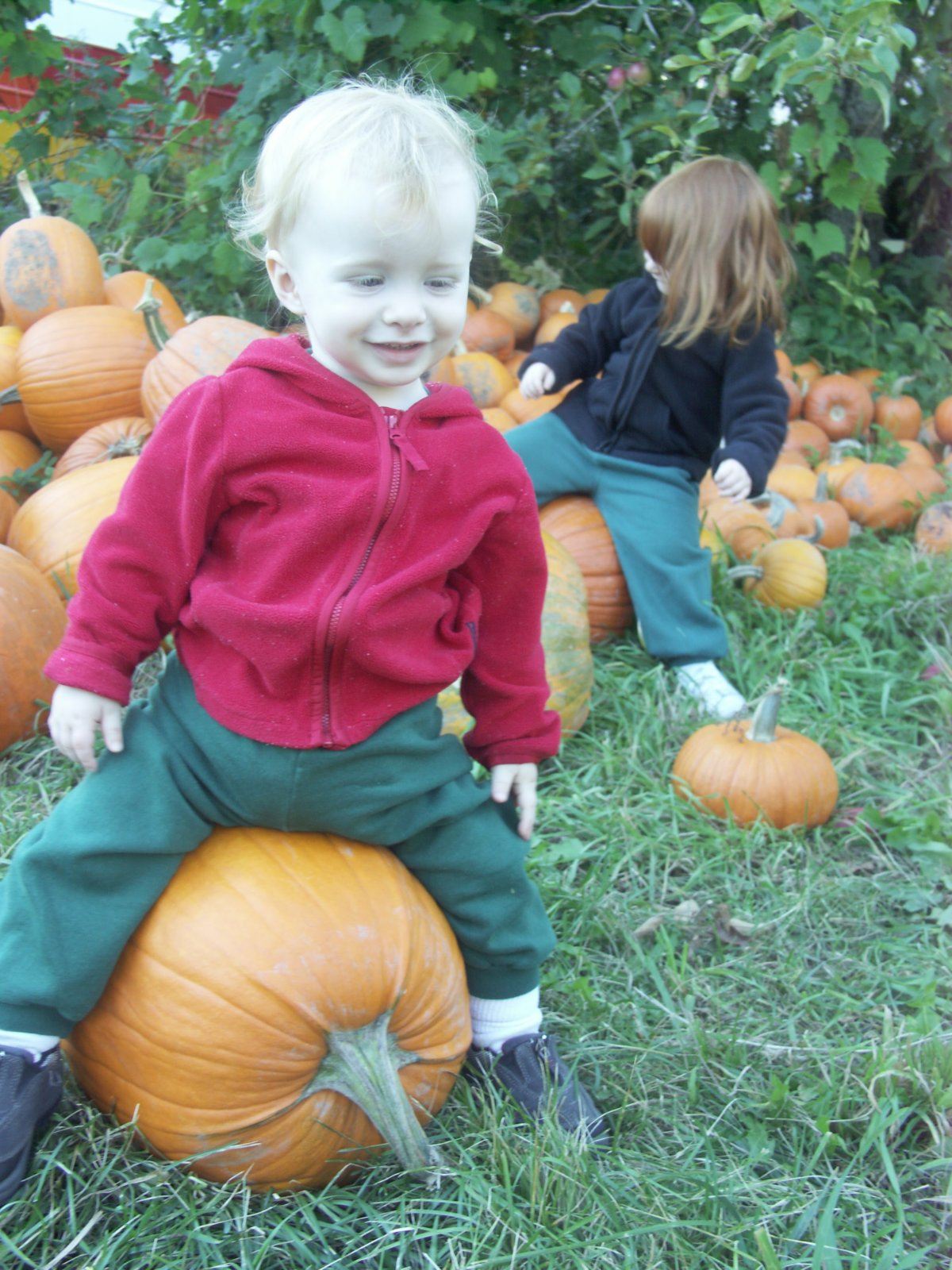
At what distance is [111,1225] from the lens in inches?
59.3

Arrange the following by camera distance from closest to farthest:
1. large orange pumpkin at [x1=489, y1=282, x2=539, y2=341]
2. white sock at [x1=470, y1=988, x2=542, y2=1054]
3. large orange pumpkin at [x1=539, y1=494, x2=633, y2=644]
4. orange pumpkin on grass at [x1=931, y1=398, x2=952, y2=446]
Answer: white sock at [x1=470, y1=988, x2=542, y2=1054] < large orange pumpkin at [x1=539, y1=494, x2=633, y2=644] < large orange pumpkin at [x1=489, y1=282, x2=539, y2=341] < orange pumpkin on grass at [x1=931, y1=398, x2=952, y2=446]

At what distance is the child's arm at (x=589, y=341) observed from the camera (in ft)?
12.1

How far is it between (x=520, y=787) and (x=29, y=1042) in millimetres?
807

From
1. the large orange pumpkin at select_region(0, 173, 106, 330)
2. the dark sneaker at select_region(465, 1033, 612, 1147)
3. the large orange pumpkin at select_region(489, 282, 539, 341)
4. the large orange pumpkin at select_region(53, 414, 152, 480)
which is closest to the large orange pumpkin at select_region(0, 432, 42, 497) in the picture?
the large orange pumpkin at select_region(53, 414, 152, 480)

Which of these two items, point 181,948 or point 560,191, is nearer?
point 181,948

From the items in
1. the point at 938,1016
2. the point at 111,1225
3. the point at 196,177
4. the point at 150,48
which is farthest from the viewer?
the point at 150,48

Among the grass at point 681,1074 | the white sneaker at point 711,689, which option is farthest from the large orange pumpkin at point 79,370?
the white sneaker at point 711,689

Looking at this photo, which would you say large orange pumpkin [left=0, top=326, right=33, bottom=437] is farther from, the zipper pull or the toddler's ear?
the zipper pull

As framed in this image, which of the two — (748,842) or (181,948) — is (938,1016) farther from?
(181,948)

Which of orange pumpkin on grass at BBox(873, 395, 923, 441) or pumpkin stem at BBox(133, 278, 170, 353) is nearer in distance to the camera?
pumpkin stem at BBox(133, 278, 170, 353)

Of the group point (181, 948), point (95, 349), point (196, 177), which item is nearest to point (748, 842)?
point (181, 948)

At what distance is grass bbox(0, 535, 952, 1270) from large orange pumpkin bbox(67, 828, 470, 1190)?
62 millimetres

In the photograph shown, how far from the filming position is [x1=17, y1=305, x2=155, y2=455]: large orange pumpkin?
12.2ft

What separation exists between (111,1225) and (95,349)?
2971 millimetres
